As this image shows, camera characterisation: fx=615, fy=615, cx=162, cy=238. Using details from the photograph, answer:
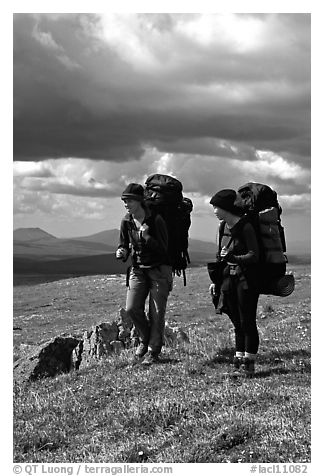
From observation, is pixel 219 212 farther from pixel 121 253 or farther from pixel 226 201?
pixel 121 253

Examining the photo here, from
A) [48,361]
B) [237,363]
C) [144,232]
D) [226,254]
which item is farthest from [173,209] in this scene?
[48,361]

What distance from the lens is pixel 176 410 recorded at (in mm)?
10617

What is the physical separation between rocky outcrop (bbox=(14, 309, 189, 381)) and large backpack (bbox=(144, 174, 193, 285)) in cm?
307

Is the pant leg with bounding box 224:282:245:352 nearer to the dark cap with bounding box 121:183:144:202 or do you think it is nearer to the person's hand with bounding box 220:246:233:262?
the person's hand with bounding box 220:246:233:262

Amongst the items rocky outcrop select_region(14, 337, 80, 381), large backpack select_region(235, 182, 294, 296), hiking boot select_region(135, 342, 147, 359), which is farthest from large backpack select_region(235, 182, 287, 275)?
rocky outcrop select_region(14, 337, 80, 381)

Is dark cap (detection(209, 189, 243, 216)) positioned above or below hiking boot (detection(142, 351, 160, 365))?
above

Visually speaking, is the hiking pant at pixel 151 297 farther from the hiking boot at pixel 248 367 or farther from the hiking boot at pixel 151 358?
the hiking boot at pixel 248 367

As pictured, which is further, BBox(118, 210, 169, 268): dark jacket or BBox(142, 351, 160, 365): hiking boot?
BBox(142, 351, 160, 365): hiking boot

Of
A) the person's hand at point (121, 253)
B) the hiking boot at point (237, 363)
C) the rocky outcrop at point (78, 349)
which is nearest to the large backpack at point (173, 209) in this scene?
the person's hand at point (121, 253)

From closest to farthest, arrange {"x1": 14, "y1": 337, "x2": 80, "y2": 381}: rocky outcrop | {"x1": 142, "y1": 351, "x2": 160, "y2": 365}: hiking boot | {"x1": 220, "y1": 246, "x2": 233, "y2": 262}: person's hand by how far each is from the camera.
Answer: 1. {"x1": 220, "y1": 246, "x2": 233, "y2": 262}: person's hand
2. {"x1": 142, "y1": 351, "x2": 160, "y2": 365}: hiking boot
3. {"x1": 14, "y1": 337, "x2": 80, "y2": 381}: rocky outcrop

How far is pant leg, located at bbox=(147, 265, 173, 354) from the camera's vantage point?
13047 mm

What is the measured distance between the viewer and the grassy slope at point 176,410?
Result: 938cm

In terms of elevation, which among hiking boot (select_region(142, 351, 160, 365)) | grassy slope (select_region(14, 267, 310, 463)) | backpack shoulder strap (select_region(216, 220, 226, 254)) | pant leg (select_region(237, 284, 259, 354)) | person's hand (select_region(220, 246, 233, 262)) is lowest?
grassy slope (select_region(14, 267, 310, 463))
